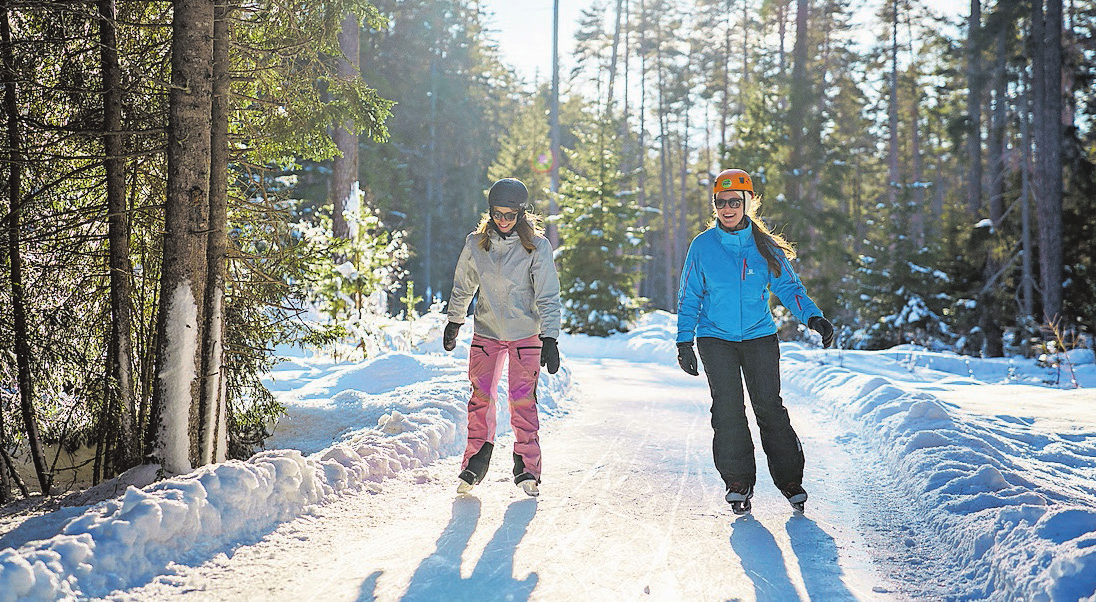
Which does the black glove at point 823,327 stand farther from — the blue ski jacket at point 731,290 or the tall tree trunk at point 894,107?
the tall tree trunk at point 894,107

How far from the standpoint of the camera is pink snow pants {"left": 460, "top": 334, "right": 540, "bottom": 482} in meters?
5.29

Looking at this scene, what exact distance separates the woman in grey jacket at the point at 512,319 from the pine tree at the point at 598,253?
17.3m

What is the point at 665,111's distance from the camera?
47.1 meters

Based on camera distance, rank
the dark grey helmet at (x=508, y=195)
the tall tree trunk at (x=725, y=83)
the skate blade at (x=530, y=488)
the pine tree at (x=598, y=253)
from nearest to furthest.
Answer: the skate blade at (x=530, y=488)
the dark grey helmet at (x=508, y=195)
the pine tree at (x=598, y=253)
the tall tree trunk at (x=725, y=83)

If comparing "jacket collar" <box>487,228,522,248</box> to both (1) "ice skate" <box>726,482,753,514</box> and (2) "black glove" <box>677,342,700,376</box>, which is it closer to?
(2) "black glove" <box>677,342,700,376</box>

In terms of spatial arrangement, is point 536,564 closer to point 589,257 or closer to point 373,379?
point 373,379

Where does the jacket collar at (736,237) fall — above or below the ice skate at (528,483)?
above

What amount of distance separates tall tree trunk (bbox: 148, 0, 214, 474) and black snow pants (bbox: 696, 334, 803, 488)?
3232mm

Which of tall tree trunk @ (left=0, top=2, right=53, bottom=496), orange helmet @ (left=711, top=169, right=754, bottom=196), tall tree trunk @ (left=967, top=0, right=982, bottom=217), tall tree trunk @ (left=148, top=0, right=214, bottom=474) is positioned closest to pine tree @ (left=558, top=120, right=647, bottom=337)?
tall tree trunk @ (left=967, top=0, right=982, bottom=217)

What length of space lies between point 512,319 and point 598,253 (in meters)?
17.5

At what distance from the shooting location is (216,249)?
5164 millimetres

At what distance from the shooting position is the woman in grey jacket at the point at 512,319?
524 cm

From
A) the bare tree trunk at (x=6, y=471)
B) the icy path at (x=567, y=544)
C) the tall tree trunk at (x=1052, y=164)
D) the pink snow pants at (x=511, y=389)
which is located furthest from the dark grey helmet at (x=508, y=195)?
the tall tree trunk at (x=1052, y=164)

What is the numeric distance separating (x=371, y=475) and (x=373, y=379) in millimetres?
4700
